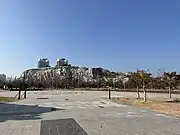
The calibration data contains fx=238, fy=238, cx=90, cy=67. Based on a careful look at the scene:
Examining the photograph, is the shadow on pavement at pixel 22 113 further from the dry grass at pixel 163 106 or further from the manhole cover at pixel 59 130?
the dry grass at pixel 163 106

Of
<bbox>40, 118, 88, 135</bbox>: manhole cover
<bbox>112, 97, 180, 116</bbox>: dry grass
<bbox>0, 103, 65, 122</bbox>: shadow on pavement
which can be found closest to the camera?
<bbox>40, 118, 88, 135</bbox>: manhole cover

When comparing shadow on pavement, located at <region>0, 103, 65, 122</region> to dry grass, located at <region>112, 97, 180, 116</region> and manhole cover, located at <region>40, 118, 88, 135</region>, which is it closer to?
manhole cover, located at <region>40, 118, 88, 135</region>

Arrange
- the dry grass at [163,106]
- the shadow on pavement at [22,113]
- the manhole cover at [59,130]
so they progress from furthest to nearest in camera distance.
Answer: the dry grass at [163,106] → the shadow on pavement at [22,113] → the manhole cover at [59,130]

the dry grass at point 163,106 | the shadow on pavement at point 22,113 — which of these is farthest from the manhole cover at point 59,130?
the dry grass at point 163,106

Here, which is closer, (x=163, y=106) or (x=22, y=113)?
(x=22, y=113)

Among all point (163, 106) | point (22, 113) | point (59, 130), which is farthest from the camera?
point (163, 106)

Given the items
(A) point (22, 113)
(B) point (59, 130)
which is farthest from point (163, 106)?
(B) point (59, 130)

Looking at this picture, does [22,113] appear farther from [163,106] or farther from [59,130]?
[163,106]

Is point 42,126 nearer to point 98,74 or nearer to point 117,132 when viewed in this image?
point 117,132

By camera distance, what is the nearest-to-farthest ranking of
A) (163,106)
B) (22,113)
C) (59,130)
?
(59,130), (22,113), (163,106)

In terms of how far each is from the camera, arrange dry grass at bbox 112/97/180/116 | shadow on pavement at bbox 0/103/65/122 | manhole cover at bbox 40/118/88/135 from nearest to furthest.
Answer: manhole cover at bbox 40/118/88/135, shadow on pavement at bbox 0/103/65/122, dry grass at bbox 112/97/180/116

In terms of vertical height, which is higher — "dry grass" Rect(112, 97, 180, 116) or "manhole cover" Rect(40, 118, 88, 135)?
"dry grass" Rect(112, 97, 180, 116)

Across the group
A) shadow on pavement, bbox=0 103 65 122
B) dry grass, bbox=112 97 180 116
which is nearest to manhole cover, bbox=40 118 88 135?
shadow on pavement, bbox=0 103 65 122

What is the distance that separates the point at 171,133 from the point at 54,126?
3911 mm
